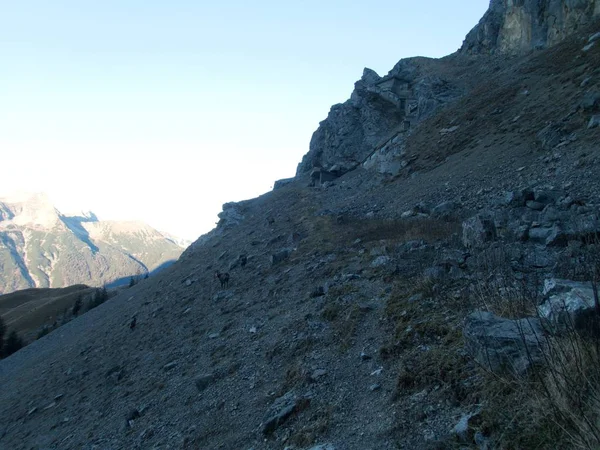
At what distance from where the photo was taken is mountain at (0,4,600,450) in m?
4.91

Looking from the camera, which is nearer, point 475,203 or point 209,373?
point 209,373

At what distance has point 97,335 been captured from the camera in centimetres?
2616

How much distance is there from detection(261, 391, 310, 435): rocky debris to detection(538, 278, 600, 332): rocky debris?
4239 mm

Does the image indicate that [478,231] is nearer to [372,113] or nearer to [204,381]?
[204,381]

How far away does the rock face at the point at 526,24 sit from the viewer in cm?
3297

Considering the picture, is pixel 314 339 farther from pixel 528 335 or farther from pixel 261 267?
pixel 261 267

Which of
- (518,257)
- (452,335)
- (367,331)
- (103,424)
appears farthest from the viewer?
(103,424)

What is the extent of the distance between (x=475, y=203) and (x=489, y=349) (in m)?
13.7

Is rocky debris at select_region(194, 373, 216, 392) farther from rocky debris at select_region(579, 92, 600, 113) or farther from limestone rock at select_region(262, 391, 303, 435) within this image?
rocky debris at select_region(579, 92, 600, 113)

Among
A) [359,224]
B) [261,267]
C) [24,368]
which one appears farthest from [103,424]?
[24,368]

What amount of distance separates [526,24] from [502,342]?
141 ft

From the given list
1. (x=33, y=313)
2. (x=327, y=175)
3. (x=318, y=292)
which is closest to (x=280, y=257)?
(x=318, y=292)

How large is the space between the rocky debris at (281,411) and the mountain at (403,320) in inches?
1.0

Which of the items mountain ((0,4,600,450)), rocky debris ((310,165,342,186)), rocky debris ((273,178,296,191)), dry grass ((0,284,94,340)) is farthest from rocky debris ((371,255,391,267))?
dry grass ((0,284,94,340))
